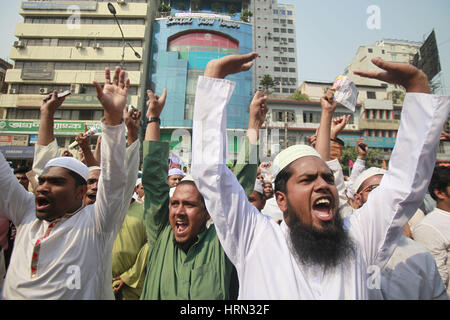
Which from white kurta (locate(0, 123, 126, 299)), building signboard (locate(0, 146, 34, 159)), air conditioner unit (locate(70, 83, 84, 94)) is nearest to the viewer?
white kurta (locate(0, 123, 126, 299))

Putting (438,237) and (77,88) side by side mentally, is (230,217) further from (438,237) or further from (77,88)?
(77,88)

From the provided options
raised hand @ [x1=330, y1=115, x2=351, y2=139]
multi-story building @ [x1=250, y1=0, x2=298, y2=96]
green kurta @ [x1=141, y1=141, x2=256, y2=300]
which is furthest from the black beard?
multi-story building @ [x1=250, y1=0, x2=298, y2=96]

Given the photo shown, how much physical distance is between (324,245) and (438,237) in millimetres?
1261

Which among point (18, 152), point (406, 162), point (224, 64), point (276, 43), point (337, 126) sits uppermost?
point (276, 43)

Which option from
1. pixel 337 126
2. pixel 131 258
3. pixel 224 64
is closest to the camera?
pixel 224 64

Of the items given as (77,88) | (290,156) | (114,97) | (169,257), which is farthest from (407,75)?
(77,88)

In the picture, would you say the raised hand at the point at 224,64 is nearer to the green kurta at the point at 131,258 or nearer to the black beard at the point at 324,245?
the black beard at the point at 324,245

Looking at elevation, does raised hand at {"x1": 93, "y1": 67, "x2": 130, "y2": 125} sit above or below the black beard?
above

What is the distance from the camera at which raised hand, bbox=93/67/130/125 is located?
167 cm

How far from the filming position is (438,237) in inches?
78.3

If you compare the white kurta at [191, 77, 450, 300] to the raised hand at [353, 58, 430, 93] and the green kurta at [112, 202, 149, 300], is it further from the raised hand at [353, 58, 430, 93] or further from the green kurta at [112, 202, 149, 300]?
the green kurta at [112, 202, 149, 300]

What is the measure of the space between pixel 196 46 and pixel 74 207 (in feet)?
105

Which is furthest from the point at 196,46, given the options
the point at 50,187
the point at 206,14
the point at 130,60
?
the point at 50,187

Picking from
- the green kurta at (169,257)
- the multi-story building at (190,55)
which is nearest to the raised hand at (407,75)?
the green kurta at (169,257)
